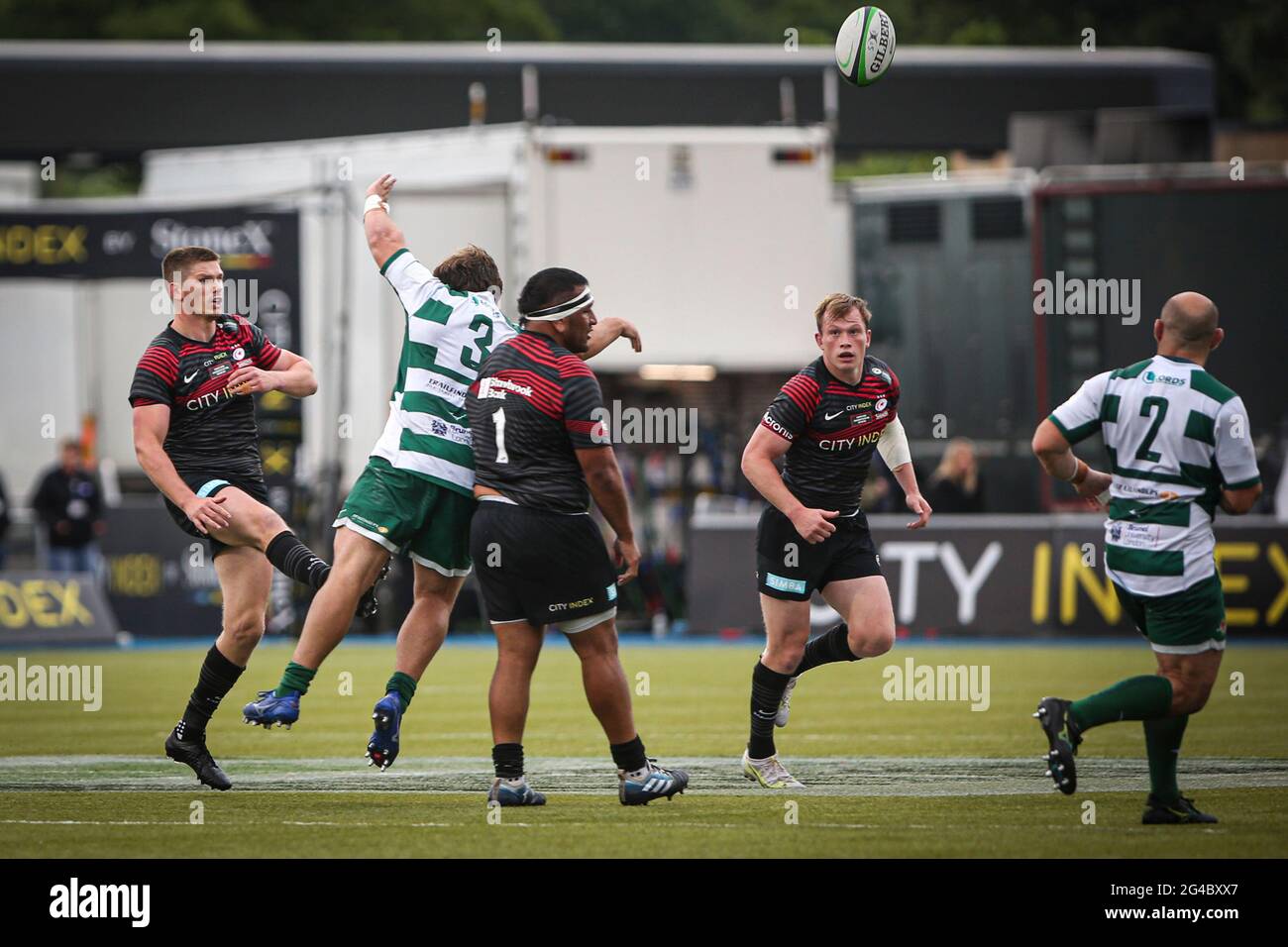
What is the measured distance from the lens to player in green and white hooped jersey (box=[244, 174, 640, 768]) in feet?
30.0

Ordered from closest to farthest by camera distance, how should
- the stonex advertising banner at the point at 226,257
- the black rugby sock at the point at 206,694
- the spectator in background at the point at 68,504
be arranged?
the black rugby sock at the point at 206,694, the stonex advertising banner at the point at 226,257, the spectator in background at the point at 68,504

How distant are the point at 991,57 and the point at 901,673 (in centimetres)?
1423

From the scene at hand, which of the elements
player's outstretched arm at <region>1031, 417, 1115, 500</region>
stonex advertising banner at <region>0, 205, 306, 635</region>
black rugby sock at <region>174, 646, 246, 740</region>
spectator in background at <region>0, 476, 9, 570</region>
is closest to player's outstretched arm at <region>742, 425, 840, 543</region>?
player's outstretched arm at <region>1031, 417, 1115, 500</region>

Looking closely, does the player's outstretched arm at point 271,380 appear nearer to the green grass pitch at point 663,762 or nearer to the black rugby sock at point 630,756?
the green grass pitch at point 663,762

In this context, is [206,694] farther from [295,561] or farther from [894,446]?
[894,446]

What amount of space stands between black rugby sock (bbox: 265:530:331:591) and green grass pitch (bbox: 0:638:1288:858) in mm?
1045

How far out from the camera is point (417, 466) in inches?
361

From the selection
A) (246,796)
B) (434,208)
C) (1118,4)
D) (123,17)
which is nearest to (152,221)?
(434,208)

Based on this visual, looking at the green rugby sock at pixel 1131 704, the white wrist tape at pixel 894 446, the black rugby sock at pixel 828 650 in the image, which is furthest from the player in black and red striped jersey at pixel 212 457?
the green rugby sock at pixel 1131 704

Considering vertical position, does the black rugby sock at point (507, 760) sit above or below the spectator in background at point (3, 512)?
below

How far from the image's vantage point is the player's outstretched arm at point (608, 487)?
27.3 ft

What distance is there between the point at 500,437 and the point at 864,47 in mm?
5597

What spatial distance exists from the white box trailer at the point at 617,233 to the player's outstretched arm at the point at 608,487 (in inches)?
536
